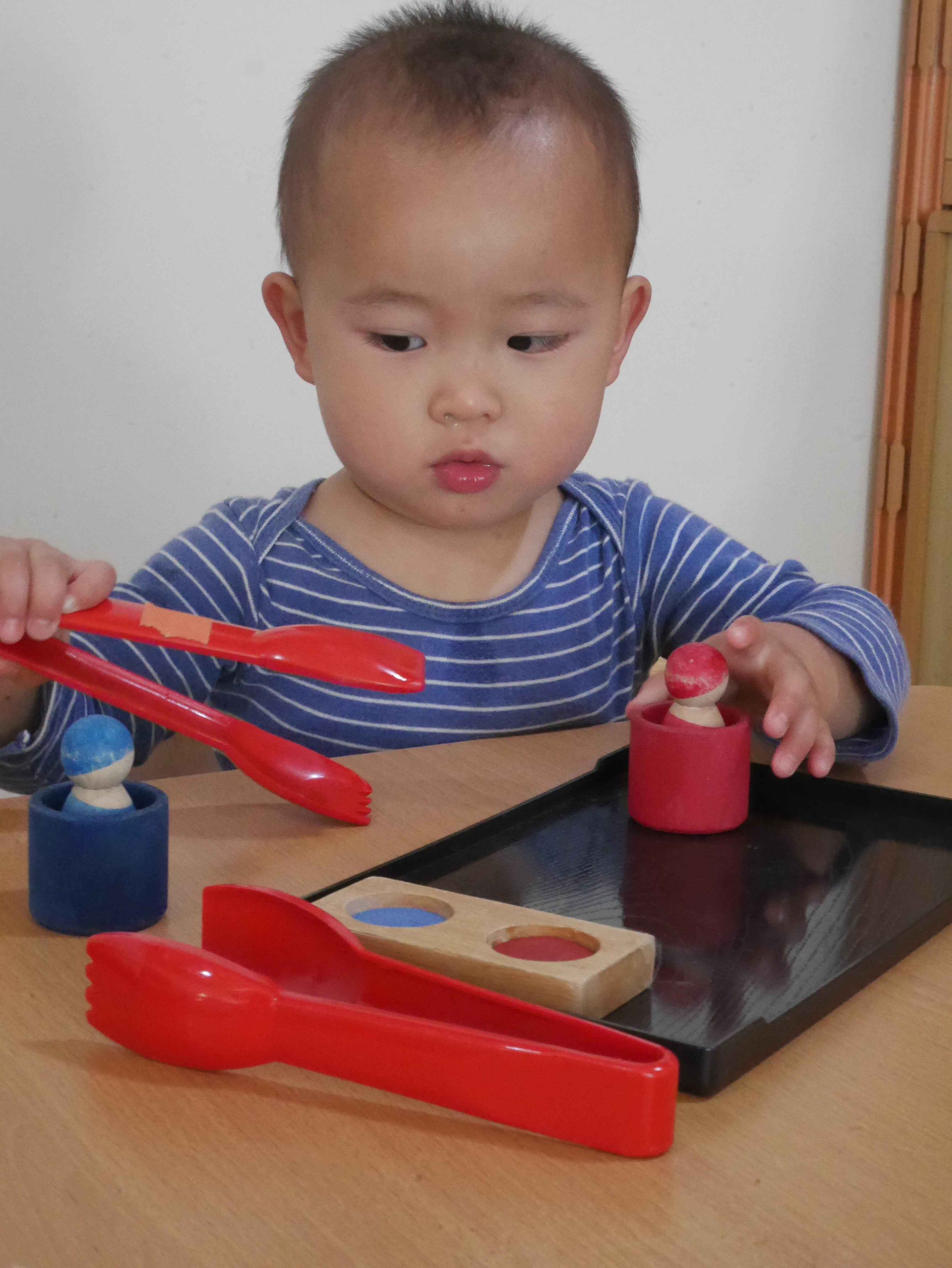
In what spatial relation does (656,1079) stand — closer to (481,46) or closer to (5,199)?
(481,46)

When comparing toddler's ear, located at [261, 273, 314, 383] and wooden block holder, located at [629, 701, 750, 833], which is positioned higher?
toddler's ear, located at [261, 273, 314, 383]

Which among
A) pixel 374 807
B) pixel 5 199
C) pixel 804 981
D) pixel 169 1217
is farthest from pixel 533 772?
pixel 5 199

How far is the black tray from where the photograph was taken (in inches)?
17.8

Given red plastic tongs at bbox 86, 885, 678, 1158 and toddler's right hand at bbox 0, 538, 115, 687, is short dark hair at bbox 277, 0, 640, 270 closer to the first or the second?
toddler's right hand at bbox 0, 538, 115, 687

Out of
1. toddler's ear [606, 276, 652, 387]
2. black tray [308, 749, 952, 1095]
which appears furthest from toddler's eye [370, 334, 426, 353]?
black tray [308, 749, 952, 1095]

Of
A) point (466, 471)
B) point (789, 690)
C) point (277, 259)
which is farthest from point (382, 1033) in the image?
point (277, 259)

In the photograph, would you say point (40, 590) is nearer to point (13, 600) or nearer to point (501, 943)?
point (13, 600)

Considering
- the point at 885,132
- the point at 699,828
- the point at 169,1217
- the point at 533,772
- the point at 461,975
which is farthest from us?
the point at 885,132

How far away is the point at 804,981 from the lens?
0.48 metres

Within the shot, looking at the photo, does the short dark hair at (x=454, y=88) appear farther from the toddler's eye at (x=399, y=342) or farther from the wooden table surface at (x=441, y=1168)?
the wooden table surface at (x=441, y=1168)

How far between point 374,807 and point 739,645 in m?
0.21

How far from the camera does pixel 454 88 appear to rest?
2.62 ft

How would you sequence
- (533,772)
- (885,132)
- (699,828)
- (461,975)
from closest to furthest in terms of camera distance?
(461,975)
(699,828)
(533,772)
(885,132)

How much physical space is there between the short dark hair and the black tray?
38cm
